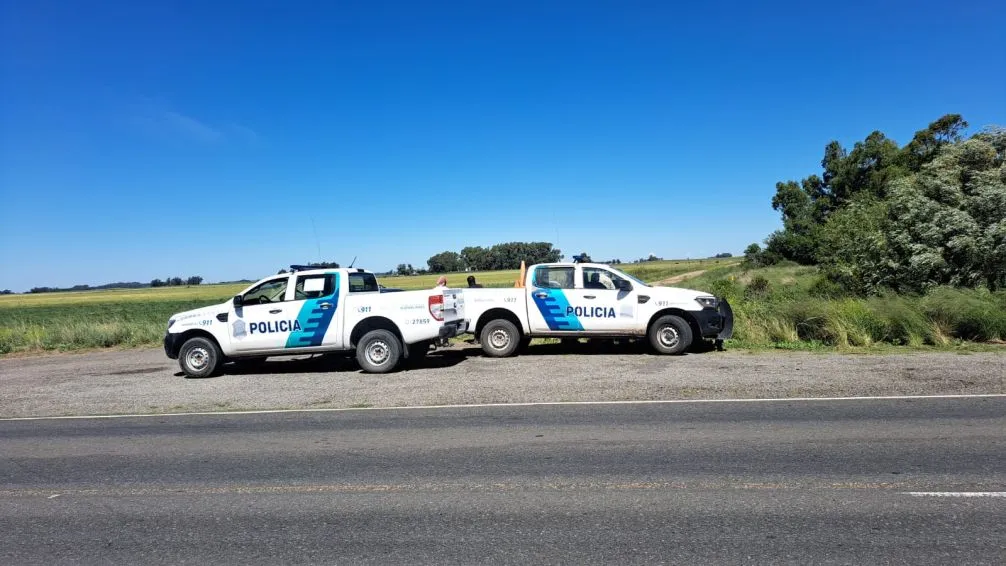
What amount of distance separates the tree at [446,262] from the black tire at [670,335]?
10583 cm

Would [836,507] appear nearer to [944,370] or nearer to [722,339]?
[944,370]

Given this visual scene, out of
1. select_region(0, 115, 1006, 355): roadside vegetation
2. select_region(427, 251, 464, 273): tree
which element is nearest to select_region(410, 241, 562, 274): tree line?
select_region(427, 251, 464, 273): tree

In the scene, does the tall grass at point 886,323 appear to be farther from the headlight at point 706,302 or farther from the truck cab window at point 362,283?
the truck cab window at point 362,283

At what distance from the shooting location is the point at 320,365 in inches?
529

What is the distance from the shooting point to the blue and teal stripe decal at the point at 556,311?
Result: 1338 centimetres

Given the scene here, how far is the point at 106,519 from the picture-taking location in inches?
187

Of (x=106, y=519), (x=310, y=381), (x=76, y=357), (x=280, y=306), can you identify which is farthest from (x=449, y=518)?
(x=76, y=357)

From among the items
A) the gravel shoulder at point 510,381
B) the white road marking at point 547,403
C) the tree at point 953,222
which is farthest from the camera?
the tree at point 953,222

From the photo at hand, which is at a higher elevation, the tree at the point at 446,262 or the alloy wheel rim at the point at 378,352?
the tree at the point at 446,262

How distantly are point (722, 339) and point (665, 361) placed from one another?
2120 mm

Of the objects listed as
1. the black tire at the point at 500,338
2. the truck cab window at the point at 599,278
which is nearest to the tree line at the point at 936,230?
the truck cab window at the point at 599,278

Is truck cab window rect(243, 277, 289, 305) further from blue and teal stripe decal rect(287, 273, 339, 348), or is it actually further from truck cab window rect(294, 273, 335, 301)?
blue and teal stripe decal rect(287, 273, 339, 348)

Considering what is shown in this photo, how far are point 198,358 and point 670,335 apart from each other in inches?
374

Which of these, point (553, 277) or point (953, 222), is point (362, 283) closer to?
point (553, 277)
